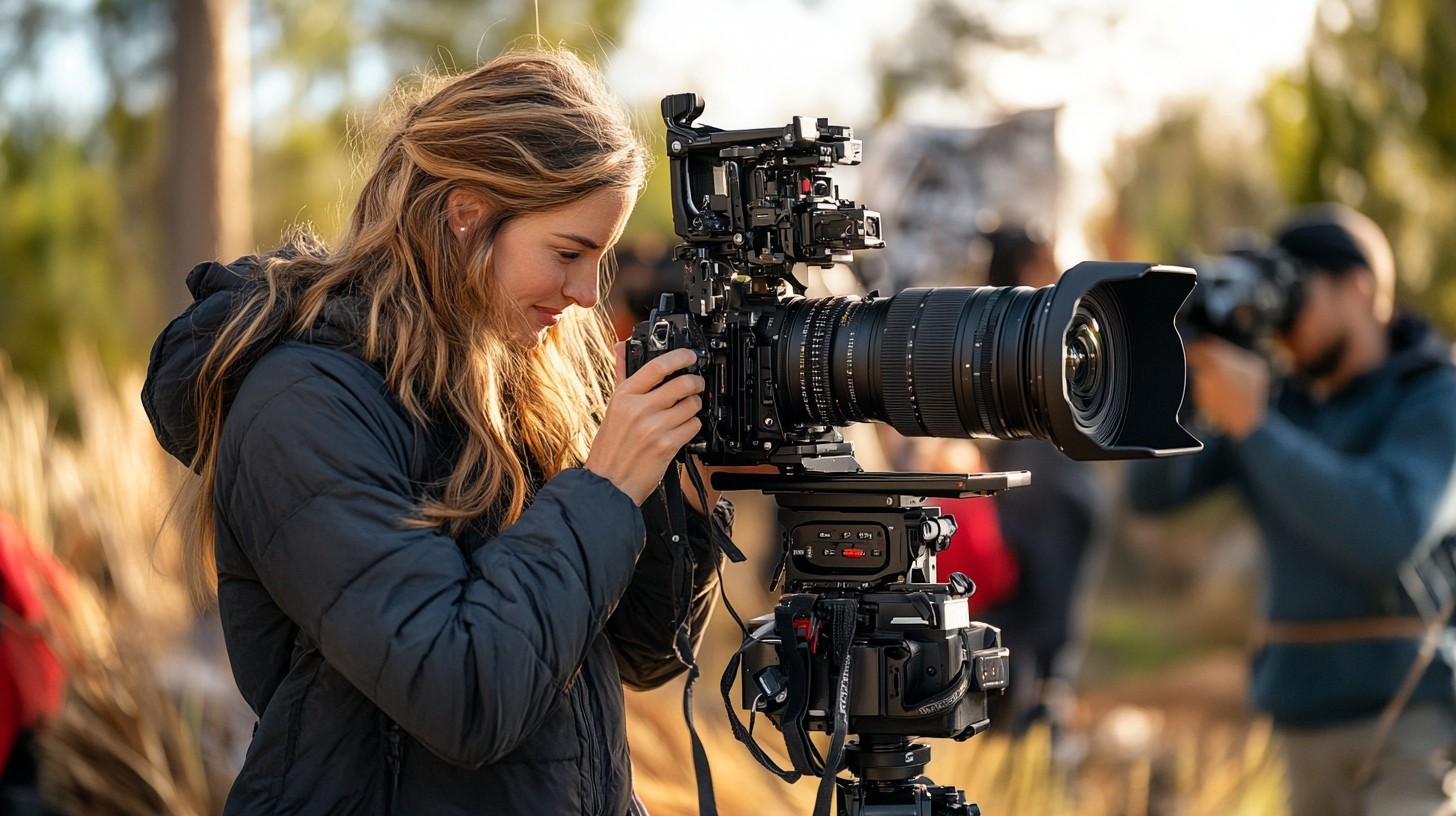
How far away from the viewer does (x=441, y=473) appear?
6.40ft

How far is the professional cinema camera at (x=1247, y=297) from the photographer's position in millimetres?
3555

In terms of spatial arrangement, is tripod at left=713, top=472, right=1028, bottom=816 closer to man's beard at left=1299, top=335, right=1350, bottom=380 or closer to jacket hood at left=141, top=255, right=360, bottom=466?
jacket hood at left=141, top=255, right=360, bottom=466

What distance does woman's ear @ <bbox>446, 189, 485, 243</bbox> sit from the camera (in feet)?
6.71

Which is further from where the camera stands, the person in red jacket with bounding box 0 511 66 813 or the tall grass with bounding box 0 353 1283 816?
the person in red jacket with bounding box 0 511 66 813

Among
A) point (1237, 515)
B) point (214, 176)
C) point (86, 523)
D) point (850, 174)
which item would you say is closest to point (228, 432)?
point (86, 523)

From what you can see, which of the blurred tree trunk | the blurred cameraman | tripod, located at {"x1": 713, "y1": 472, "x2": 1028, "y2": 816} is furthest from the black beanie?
the blurred tree trunk

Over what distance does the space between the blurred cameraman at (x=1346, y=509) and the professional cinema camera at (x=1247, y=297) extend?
2 centimetres

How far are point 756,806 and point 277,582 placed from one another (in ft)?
5.18

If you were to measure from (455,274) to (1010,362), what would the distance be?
750 millimetres

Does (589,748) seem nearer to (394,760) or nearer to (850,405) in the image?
(394,760)

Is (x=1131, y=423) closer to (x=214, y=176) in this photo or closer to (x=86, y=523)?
(x=86, y=523)

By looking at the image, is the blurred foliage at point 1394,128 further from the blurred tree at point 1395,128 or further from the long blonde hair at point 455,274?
the long blonde hair at point 455,274

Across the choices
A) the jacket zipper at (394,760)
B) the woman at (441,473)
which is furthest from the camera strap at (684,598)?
the jacket zipper at (394,760)

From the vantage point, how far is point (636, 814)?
2107 millimetres
